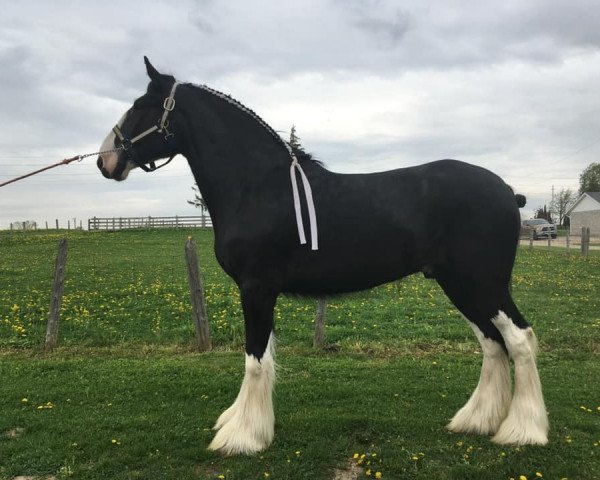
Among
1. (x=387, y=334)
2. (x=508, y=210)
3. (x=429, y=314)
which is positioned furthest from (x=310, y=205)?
(x=429, y=314)

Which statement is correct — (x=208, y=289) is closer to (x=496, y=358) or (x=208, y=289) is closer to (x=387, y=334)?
(x=387, y=334)

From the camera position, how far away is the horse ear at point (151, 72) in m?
4.25

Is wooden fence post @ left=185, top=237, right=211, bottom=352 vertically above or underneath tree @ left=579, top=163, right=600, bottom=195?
underneath

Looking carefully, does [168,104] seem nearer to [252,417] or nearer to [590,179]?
[252,417]

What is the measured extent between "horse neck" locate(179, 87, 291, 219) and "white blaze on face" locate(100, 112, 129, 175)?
0.65 m

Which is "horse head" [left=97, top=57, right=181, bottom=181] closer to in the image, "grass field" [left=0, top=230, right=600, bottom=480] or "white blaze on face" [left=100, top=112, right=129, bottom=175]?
"white blaze on face" [left=100, top=112, right=129, bottom=175]

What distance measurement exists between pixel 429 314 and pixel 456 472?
6.81m

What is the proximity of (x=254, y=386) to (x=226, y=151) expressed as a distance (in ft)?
7.15

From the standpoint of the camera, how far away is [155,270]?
18141mm

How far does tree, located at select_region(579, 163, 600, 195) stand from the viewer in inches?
3093

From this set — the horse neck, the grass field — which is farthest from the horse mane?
the grass field

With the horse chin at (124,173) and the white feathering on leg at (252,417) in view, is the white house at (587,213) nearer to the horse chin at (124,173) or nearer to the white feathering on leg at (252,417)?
the white feathering on leg at (252,417)

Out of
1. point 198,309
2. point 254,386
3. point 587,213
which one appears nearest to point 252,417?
point 254,386

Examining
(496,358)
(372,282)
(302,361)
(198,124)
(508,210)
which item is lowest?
(302,361)
